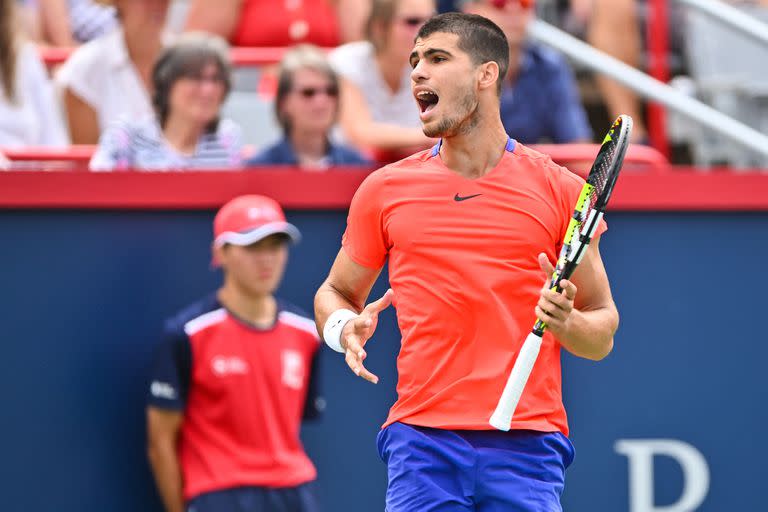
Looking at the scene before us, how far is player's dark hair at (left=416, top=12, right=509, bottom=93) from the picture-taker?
391 centimetres

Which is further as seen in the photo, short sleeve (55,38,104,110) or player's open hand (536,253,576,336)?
short sleeve (55,38,104,110)

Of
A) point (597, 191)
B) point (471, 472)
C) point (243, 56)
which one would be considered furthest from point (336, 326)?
point (243, 56)

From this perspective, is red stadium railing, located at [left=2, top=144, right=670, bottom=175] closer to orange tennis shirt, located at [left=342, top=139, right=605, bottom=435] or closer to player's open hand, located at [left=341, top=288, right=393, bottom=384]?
orange tennis shirt, located at [left=342, top=139, right=605, bottom=435]

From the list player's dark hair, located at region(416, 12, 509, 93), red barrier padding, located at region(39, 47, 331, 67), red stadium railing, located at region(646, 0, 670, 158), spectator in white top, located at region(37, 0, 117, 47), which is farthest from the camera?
spectator in white top, located at region(37, 0, 117, 47)

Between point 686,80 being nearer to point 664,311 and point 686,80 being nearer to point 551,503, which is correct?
point 664,311

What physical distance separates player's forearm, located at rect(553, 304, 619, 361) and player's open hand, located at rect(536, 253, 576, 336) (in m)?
0.06

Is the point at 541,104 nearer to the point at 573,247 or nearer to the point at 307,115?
the point at 307,115

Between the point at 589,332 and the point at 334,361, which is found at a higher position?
the point at 589,332

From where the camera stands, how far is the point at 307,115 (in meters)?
6.30

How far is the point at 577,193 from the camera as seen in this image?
13.0ft

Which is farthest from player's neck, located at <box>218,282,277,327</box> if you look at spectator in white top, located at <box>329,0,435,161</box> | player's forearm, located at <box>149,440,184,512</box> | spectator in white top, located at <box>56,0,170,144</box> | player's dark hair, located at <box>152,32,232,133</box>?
spectator in white top, located at <box>56,0,170,144</box>

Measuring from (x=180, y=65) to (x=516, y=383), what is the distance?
3.15 meters

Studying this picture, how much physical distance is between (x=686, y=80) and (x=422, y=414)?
450 centimetres

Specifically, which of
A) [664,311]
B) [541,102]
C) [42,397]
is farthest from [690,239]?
[42,397]
